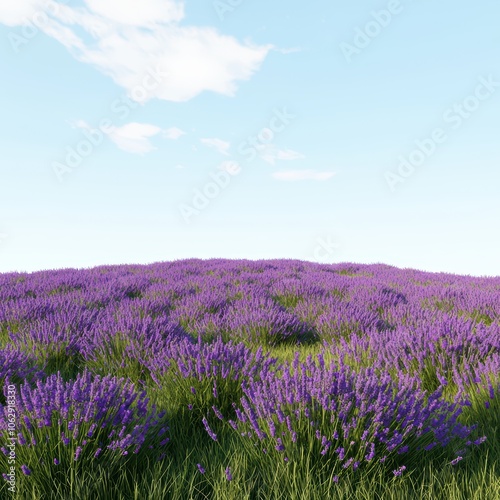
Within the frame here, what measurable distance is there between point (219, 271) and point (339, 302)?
3.60 meters

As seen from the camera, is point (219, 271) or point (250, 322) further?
point (219, 271)

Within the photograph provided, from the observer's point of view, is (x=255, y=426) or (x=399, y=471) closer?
(x=399, y=471)

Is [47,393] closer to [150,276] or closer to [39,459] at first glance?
[39,459]

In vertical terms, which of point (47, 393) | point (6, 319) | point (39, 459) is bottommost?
point (39, 459)

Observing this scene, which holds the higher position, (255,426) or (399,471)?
(255,426)

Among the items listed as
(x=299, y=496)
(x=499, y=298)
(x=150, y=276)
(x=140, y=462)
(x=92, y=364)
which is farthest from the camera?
(x=150, y=276)

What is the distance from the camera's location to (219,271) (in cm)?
843

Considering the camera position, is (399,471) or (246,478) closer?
(399,471)

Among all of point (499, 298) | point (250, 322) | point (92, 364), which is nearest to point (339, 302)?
point (250, 322)

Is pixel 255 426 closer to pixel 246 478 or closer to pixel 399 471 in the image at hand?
pixel 246 478

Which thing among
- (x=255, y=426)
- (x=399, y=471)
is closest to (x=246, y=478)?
(x=255, y=426)

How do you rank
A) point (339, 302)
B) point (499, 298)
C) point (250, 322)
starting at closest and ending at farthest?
point (250, 322) → point (339, 302) → point (499, 298)

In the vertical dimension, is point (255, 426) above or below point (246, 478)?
above

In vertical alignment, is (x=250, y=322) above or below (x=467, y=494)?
above
